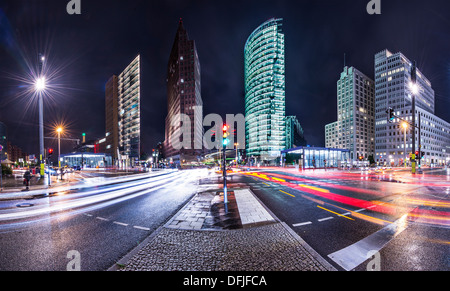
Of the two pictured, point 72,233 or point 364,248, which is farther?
point 72,233

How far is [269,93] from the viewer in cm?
10812

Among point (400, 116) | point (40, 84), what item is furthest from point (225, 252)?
point (400, 116)

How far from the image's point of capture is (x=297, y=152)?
70188 millimetres

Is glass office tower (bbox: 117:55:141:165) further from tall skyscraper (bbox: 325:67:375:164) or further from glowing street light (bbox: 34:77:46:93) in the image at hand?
tall skyscraper (bbox: 325:67:375:164)

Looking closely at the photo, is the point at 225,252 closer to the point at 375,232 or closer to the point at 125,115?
the point at 375,232

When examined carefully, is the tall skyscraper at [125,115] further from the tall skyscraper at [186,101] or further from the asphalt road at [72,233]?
the asphalt road at [72,233]

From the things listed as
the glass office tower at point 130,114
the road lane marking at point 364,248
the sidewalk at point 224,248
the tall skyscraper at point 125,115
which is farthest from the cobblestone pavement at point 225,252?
the glass office tower at point 130,114

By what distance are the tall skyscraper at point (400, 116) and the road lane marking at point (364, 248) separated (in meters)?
118

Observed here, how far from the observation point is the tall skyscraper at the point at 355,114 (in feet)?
358

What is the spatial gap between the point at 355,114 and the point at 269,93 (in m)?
58.0

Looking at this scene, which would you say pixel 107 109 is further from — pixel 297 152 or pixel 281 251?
pixel 281 251

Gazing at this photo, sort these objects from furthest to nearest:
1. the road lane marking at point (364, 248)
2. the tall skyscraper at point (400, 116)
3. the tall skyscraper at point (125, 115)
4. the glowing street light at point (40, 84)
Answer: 1. the tall skyscraper at point (125, 115)
2. the tall skyscraper at point (400, 116)
3. the glowing street light at point (40, 84)
4. the road lane marking at point (364, 248)

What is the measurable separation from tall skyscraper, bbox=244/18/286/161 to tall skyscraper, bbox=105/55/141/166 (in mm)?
73410
